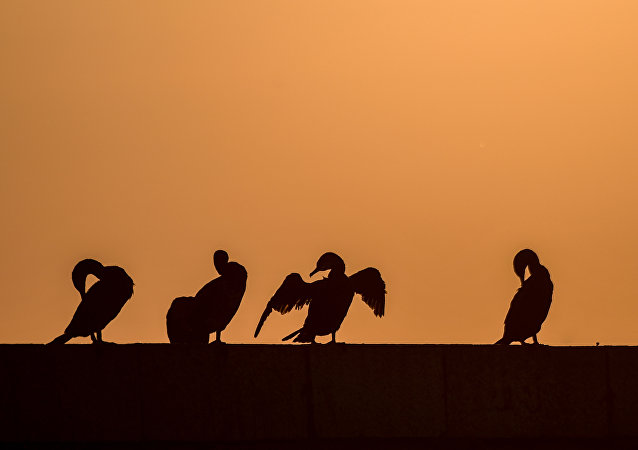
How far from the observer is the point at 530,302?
740 inches

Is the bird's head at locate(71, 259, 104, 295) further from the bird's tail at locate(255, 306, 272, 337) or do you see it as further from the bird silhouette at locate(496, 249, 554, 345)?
the bird silhouette at locate(496, 249, 554, 345)

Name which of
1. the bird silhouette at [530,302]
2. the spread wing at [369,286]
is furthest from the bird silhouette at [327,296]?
the bird silhouette at [530,302]

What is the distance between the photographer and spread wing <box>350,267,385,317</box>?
20000mm

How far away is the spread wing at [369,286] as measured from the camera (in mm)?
20000

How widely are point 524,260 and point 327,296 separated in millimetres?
2434

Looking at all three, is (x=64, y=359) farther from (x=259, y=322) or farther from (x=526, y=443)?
(x=259, y=322)

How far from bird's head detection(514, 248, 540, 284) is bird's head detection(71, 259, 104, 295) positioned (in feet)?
16.5

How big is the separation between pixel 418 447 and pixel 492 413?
0.84m

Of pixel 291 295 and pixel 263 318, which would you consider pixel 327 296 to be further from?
pixel 263 318

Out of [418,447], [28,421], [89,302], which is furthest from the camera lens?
[89,302]

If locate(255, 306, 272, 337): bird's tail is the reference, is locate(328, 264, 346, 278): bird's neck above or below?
above

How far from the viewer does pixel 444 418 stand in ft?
50.1

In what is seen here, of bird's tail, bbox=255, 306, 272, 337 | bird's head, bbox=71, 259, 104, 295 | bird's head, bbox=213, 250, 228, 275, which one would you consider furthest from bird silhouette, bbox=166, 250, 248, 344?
bird's tail, bbox=255, 306, 272, 337

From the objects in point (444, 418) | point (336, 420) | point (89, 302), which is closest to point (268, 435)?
point (336, 420)
